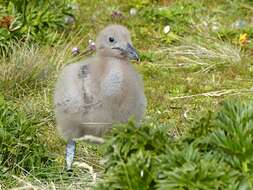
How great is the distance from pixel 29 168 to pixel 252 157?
2311mm

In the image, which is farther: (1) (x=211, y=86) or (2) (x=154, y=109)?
(1) (x=211, y=86)

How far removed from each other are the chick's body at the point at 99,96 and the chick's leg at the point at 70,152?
29cm

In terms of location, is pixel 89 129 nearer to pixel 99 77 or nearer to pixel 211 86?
pixel 99 77

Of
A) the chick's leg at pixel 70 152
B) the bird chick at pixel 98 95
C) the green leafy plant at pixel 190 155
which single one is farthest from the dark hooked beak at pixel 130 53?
the green leafy plant at pixel 190 155

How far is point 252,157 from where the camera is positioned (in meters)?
3.46

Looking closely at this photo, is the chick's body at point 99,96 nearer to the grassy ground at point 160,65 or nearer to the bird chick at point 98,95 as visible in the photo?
A: the bird chick at point 98,95

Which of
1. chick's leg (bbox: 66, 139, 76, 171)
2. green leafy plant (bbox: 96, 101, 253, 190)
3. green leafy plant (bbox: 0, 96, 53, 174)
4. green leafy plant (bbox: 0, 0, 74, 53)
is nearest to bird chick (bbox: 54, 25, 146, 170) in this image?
chick's leg (bbox: 66, 139, 76, 171)

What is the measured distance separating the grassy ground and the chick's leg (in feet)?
0.22

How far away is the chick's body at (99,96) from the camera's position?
16.5 feet

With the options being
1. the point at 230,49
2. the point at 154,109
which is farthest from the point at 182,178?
the point at 230,49

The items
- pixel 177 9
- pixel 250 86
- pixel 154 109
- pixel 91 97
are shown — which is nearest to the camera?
pixel 91 97

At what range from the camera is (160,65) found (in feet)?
26.4

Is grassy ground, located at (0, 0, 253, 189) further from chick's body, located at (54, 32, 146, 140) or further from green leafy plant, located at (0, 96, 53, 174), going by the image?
chick's body, located at (54, 32, 146, 140)

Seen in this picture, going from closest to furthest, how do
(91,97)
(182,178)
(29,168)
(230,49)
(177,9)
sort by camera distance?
(182,178) < (91,97) < (29,168) < (230,49) < (177,9)
